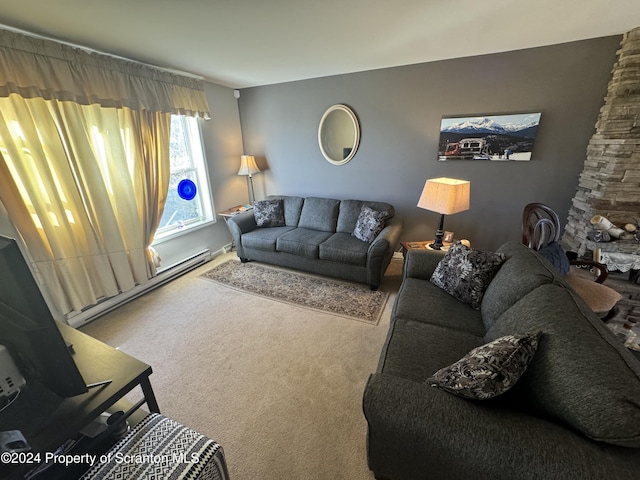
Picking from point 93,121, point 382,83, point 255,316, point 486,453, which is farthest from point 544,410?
point 93,121

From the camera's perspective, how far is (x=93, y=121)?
226cm

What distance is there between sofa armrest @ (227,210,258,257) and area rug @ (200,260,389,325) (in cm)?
28

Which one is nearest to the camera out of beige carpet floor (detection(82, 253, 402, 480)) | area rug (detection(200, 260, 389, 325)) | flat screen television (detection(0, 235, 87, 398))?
flat screen television (detection(0, 235, 87, 398))

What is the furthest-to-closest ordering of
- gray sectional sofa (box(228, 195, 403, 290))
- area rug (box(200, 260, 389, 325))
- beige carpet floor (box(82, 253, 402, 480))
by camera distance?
gray sectional sofa (box(228, 195, 403, 290)) → area rug (box(200, 260, 389, 325)) → beige carpet floor (box(82, 253, 402, 480))

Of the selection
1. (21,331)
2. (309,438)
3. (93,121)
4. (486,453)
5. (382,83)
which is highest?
(382,83)

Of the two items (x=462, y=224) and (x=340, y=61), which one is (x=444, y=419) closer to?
(x=462, y=224)

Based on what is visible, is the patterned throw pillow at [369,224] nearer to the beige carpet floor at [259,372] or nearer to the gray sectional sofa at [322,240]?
the gray sectional sofa at [322,240]

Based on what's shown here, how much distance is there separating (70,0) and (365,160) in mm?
2738

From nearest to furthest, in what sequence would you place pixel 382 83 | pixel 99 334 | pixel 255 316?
pixel 99 334
pixel 255 316
pixel 382 83

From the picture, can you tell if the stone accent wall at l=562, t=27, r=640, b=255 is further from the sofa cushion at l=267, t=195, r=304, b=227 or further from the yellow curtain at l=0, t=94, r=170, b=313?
the yellow curtain at l=0, t=94, r=170, b=313

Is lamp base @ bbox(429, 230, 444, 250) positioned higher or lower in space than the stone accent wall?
lower

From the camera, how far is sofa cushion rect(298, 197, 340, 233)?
131 inches

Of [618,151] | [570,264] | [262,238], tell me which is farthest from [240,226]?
[618,151]

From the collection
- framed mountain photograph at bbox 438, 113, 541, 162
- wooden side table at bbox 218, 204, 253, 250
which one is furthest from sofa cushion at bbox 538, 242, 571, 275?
wooden side table at bbox 218, 204, 253, 250
